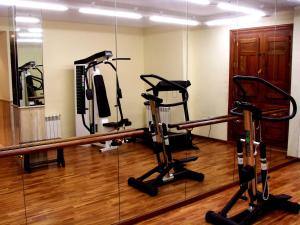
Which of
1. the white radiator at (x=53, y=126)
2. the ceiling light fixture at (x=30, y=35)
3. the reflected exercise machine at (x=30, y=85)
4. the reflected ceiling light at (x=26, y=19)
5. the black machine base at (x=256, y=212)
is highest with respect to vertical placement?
the reflected ceiling light at (x=26, y=19)

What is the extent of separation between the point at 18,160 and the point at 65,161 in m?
0.47

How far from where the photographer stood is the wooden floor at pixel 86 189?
3160 mm

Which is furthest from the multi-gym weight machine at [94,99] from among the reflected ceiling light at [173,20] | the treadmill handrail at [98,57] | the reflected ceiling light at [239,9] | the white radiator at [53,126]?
the reflected ceiling light at [239,9]

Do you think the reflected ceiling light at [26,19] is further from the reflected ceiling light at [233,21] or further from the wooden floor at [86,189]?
the reflected ceiling light at [233,21]

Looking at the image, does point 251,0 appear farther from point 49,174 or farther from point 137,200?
point 49,174

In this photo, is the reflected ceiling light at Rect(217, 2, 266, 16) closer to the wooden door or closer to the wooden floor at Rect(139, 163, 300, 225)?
the wooden door

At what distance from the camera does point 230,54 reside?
4734 millimetres

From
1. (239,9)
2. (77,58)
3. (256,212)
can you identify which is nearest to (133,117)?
(77,58)

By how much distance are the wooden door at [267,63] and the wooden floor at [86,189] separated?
1570 mm

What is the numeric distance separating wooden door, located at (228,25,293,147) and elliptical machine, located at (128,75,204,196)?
1670 millimetres

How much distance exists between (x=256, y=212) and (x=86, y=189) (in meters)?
1.83

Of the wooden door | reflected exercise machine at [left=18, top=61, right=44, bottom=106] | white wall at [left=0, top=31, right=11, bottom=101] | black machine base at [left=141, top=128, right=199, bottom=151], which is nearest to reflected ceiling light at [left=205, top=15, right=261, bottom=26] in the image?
the wooden door

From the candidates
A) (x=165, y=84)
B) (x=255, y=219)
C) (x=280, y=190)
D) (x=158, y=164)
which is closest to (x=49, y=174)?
(x=158, y=164)

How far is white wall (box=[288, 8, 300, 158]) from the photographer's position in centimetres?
487
